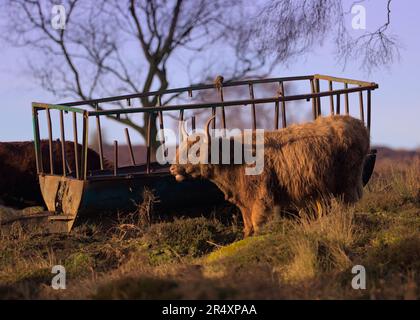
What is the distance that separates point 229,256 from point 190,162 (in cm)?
273

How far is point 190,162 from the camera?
1162 centimetres

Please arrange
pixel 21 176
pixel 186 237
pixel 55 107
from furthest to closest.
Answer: pixel 21 176 → pixel 55 107 → pixel 186 237

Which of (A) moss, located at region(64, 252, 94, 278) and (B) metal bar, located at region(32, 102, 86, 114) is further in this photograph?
(B) metal bar, located at region(32, 102, 86, 114)

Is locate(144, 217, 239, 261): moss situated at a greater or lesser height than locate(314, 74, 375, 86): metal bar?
lesser

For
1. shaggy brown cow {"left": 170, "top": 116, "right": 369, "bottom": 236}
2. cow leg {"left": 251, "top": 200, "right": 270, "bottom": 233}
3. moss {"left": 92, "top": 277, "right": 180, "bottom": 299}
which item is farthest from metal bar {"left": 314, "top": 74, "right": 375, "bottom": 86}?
Result: moss {"left": 92, "top": 277, "right": 180, "bottom": 299}

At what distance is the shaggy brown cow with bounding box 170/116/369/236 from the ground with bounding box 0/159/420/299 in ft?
1.46

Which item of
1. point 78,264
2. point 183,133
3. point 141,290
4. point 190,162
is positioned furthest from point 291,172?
point 141,290

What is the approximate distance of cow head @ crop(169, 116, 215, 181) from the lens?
38.0ft

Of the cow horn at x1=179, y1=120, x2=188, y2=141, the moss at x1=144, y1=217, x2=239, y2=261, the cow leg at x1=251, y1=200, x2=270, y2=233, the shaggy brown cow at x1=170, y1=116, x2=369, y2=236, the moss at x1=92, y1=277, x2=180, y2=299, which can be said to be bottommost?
the moss at x1=144, y1=217, x2=239, y2=261

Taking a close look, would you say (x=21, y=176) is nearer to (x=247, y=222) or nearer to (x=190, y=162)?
(x=190, y=162)

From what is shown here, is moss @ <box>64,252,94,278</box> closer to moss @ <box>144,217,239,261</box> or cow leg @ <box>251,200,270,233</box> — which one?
moss @ <box>144,217,239,261</box>

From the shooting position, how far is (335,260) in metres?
8.74

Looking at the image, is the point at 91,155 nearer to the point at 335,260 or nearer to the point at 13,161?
the point at 13,161

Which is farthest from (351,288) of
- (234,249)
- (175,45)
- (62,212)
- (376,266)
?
(175,45)
